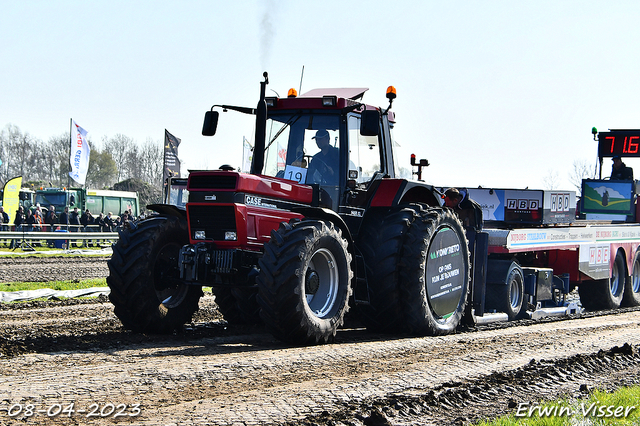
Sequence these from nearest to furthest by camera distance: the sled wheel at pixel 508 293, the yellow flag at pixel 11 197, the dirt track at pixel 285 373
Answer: the dirt track at pixel 285 373
the sled wheel at pixel 508 293
the yellow flag at pixel 11 197

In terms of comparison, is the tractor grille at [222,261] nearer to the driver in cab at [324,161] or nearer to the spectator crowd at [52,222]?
the driver in cab at [324,161]

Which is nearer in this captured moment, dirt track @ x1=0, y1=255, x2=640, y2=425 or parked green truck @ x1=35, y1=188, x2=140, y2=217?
dirt track @ x1=0, y1=255, x2=640, y2=425

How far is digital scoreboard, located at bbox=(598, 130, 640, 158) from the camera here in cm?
1672

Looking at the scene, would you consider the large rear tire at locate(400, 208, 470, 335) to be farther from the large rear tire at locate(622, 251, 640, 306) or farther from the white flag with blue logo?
the white flag with blue logo

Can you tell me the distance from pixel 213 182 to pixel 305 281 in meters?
1.51

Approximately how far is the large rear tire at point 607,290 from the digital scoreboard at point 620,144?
11.7ft

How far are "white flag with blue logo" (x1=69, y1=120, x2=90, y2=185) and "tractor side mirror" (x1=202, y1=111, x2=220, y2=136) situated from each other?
22369 millimetres

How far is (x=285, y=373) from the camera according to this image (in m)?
5.96

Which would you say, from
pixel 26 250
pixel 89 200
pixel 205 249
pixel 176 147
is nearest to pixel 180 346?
pixel 205 249

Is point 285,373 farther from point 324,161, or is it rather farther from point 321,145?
point 321,145

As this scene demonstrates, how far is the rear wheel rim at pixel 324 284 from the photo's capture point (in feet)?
24.6

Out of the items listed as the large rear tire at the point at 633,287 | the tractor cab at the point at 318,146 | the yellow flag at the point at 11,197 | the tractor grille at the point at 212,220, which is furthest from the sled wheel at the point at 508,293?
the yellow flag at the point at 11,197

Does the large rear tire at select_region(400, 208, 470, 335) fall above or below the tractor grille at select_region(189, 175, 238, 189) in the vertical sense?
below

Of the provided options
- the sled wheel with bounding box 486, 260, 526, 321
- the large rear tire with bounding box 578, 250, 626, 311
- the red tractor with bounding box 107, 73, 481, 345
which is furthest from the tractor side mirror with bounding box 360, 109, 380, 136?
the large rear tire with bounding box 578, 250, 626, 311
